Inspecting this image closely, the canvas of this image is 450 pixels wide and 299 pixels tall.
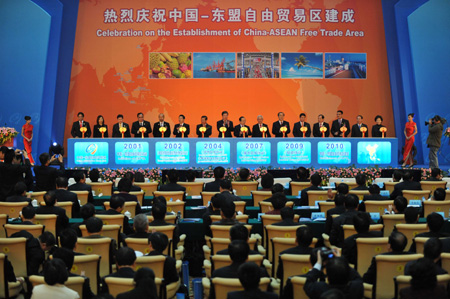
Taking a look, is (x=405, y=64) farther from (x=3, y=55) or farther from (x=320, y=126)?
(x=3, y=55)

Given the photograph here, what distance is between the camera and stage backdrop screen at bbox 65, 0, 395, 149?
14648mm

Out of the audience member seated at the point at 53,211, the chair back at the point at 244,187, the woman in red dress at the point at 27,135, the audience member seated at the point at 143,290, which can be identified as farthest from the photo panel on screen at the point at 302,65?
the audience member seated at the point at 143,290

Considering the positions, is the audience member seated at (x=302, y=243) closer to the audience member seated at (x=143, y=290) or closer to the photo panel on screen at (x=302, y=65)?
the audience member seated at (x=143, y=290)

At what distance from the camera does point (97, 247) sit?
15.0 ft

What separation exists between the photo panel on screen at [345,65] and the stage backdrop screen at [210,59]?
3 centimetres

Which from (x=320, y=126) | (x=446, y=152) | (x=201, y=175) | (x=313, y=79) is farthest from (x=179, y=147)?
(x=446, y=152)

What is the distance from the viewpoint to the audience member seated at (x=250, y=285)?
316cm

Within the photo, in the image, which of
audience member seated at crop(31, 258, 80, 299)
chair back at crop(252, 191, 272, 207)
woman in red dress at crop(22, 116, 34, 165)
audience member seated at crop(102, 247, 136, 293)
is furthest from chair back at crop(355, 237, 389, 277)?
woman in red dress at crop(22, 116, 34, 165)

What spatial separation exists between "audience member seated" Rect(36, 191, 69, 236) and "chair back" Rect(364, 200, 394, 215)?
10.8 feet

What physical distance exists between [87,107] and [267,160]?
5735 millimetres

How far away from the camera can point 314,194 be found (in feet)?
23.0

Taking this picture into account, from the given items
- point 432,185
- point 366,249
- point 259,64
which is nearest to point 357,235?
point 366,249

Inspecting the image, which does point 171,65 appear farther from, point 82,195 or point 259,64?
point 82,195

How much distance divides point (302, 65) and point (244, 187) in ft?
24.3
